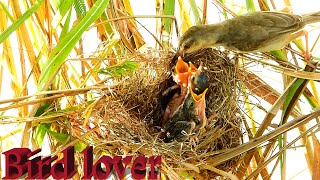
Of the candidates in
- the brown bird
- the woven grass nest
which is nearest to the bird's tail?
the brown bird

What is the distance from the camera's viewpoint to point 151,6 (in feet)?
4.44

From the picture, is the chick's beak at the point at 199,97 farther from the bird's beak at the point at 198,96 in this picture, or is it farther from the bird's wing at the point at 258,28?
the bird's wing at the point at 258,28

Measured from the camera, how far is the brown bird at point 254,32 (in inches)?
44.5

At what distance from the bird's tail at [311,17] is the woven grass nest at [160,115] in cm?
17

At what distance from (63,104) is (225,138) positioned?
34cm

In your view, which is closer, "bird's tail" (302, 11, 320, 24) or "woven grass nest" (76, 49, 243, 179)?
"woven grass nest" (76, 49, 243, 179)

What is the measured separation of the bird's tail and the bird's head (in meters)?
0.19

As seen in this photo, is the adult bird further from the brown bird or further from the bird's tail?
the bird's tail

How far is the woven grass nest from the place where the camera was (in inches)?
41.3

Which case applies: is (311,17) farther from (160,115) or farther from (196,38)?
(160,115)

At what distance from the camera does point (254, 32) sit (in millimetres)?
1171

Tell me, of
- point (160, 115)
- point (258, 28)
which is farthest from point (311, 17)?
point (160, 115)

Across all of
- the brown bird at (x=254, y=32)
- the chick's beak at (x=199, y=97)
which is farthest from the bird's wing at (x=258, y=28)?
the chick's beak at (x=199, y=97)

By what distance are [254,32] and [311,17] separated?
0.41 feet
